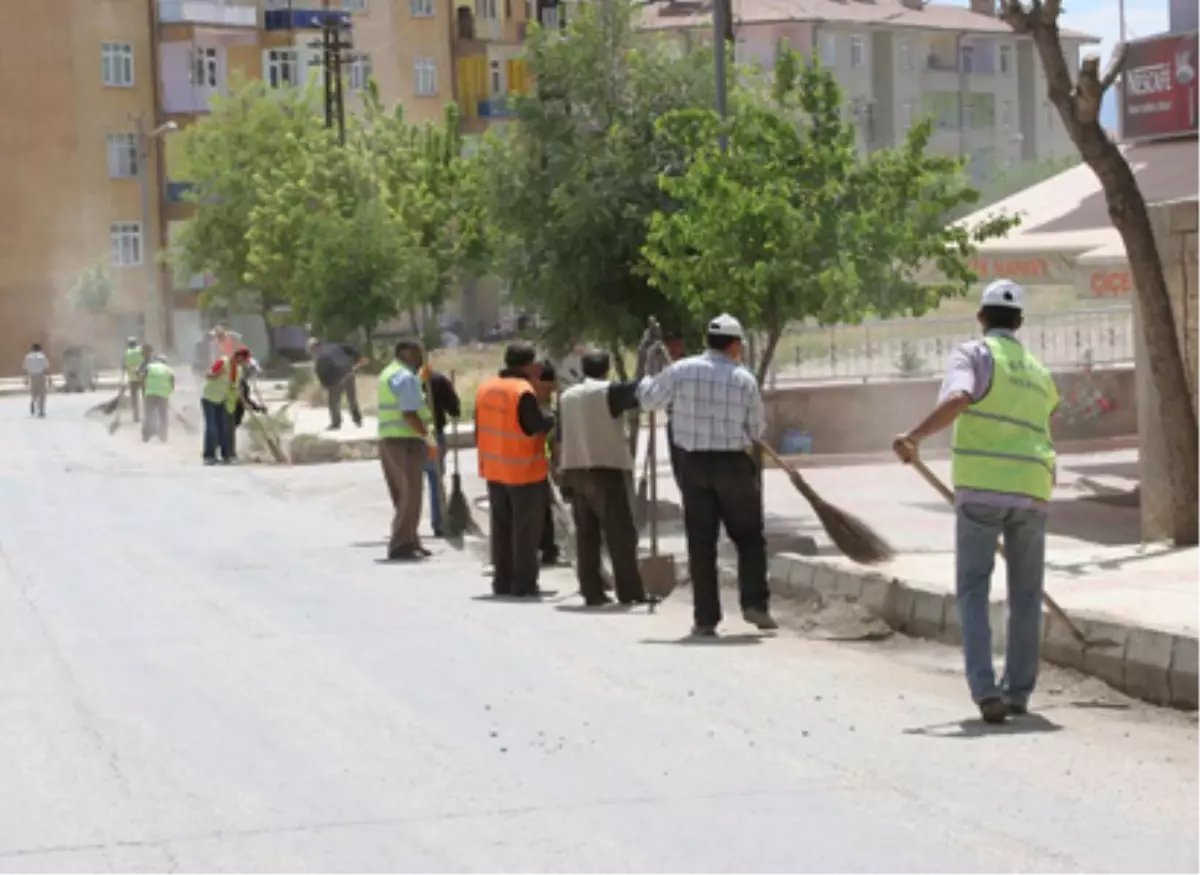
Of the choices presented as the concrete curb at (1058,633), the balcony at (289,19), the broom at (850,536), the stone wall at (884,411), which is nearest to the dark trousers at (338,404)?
the stone wall at (884,411)

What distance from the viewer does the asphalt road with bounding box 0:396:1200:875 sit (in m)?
7.41

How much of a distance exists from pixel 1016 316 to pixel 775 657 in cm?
291

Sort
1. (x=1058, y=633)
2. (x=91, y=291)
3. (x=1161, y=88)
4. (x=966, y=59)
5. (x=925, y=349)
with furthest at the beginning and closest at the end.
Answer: (x=966, y=59) < (x=91, y=291) < (x=925, y=349) < (x=1161, y=88) < (x=1058, y=633)

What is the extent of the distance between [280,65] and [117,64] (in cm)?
664

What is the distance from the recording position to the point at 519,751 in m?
9.20

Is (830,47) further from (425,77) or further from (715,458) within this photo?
(715,458)

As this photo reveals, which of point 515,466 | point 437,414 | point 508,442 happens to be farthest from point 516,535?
point 437,414

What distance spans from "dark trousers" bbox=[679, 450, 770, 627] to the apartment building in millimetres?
75425

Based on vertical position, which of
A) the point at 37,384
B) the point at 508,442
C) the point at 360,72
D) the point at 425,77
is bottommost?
the point at 37,384

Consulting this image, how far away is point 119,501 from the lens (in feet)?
81.8

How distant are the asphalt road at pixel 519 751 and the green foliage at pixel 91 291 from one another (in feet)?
200

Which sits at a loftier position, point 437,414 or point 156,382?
point 437,414

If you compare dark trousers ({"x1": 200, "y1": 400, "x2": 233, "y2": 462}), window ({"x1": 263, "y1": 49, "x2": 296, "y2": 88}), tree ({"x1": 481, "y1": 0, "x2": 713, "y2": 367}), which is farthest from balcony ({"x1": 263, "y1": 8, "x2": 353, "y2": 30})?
tree ({"x1": 481, "y1": 0, "x2": 713, "y2": 367})

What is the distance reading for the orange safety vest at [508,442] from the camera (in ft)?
50.4
